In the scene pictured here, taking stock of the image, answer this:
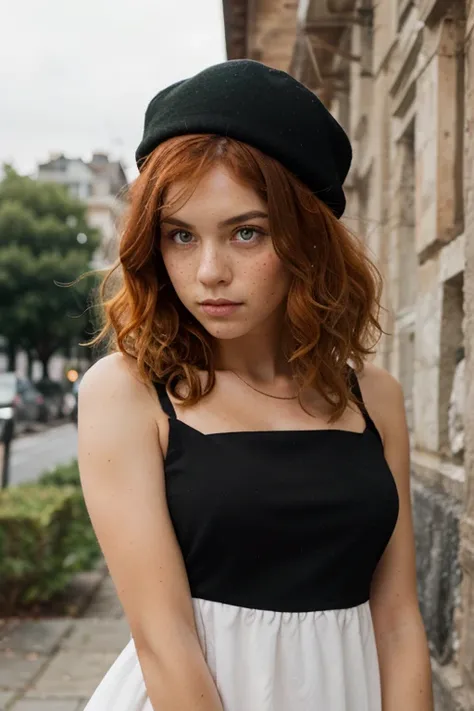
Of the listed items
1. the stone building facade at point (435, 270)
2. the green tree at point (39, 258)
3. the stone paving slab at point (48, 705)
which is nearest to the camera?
the stone building facade at point (435, 270)

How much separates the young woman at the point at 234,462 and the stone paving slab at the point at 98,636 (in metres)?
3.80

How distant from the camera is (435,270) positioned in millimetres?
3410

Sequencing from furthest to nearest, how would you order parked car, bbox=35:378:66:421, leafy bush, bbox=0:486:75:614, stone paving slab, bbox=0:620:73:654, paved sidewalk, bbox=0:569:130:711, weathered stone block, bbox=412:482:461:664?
parked car, bbox=35:378:66:421, leafy bush, bbox=0:486:75:614, stone paving slab, bbox=0:620:73:654, paved sidewalk, bbox=0:569:130:711, weathered stone block, bbox=412:482:461:664

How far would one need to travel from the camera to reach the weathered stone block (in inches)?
113

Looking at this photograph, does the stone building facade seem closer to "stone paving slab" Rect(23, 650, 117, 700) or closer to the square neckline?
the square neckline

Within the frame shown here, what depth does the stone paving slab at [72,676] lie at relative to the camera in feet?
15.0

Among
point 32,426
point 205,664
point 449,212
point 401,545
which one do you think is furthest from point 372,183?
point 32,426

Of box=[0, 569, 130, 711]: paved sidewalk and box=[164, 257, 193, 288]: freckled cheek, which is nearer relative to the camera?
box=[164, 257, 193, 288]: freckled cheek

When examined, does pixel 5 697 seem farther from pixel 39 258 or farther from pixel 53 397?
pixel 39 258

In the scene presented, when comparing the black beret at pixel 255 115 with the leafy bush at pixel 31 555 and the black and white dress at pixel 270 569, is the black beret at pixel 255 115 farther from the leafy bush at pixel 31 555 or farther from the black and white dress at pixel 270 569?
the leafy bush at pixel 31 555

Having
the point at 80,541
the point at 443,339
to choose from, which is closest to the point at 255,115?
the point at 443,339

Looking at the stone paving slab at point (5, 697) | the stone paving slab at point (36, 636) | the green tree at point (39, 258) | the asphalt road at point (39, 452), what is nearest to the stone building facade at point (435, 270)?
the stone paving slab at point (5, 697)

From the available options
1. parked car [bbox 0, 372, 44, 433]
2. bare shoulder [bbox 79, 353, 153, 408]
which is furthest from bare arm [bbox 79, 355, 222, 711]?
parked car [bbox 0, 372, 44, 433]

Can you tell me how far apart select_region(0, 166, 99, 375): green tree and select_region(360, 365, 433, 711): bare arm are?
3601cm
